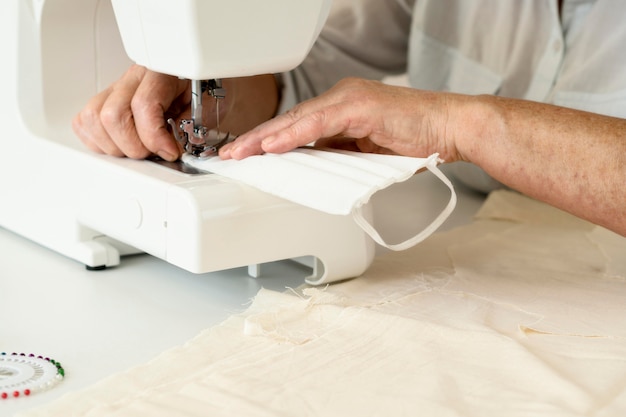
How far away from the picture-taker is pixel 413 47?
211 centimetres

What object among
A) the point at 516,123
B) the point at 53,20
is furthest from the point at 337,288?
the point at 53,20

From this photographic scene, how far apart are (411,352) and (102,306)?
0.44m

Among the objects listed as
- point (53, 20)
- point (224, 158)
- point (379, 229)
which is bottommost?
point (379, 229)

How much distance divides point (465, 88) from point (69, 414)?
134cm

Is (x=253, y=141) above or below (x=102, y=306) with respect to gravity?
above

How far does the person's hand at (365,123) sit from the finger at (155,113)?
0.10 m

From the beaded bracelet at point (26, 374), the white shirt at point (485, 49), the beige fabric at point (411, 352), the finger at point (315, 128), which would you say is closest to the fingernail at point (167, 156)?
the finger at point (315, 128)

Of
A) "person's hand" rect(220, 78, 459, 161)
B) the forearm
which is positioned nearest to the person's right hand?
"person's hand" rect(220, 78, 459, 161)

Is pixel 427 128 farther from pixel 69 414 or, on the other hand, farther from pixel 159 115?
pixel 69 414

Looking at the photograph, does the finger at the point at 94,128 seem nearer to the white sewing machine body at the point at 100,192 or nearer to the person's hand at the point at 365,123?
the white sewing machine body at the point at 100,192

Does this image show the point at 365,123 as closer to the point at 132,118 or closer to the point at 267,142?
the point at 267,142

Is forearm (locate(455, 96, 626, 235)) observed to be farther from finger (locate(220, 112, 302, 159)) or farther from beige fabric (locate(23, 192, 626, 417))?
finger (locate(220, 112, 302, 159))

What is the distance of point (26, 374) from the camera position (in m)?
1.02

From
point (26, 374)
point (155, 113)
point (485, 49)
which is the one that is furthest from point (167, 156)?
point (485, 49)
